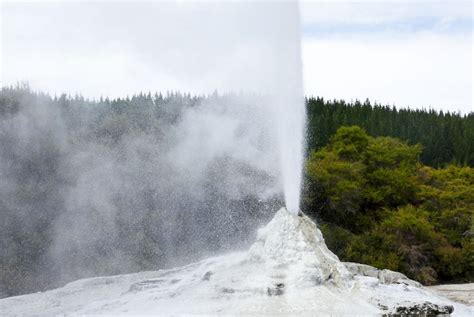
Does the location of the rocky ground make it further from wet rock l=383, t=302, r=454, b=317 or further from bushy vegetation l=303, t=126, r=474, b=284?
wet rock l=383, t=302, r=454, b=317

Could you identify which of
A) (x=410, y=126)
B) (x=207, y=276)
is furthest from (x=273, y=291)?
(x=410, y=126)

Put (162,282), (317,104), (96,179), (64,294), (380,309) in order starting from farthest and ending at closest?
1. (317,104)
2. (96,179)
3. (64,294)
4. (162,282)
5. (380,309)

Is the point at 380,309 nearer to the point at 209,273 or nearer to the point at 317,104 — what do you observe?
the point at 209,273

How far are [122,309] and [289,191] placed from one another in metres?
2.97

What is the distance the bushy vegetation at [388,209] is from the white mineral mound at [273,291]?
928 cm

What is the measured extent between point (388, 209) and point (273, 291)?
1392 cm

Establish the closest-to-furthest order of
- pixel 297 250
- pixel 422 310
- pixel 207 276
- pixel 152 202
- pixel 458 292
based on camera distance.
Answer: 1. pixel 422 310
2. pixel 297 250
3. pixel 207 276
4. pixel 458 292
5. pixel 152 202

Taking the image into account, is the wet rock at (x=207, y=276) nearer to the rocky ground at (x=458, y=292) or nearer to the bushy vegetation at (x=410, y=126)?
the rocky ground at (x=458, y=292)

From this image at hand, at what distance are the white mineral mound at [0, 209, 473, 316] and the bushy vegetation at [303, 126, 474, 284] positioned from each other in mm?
9275

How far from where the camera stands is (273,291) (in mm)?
9430

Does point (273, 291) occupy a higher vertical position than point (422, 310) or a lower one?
higher

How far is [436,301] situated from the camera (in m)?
10.3

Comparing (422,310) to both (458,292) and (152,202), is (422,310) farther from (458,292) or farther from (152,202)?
(152,202)

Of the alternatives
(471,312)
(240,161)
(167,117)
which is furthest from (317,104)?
(471,312)
